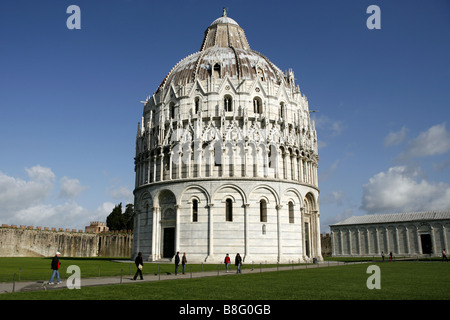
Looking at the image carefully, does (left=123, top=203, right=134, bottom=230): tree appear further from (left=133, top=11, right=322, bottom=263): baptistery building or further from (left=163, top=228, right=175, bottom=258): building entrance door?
(left=163, top=228, right=175, bottom=258): building entrance door

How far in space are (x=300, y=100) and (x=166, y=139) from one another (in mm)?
18732

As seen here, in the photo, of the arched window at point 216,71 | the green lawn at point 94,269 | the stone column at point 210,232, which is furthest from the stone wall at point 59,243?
the arched window at point 216,71

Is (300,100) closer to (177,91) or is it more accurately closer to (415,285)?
(177,91)

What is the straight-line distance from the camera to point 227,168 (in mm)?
41750

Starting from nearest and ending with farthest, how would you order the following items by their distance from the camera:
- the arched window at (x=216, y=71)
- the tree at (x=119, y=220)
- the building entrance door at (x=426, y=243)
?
1. the arched window at (x=216, y=71)
2. the building entrance door at (x=426, y=243)
3. the tree at (x=119, y=220)

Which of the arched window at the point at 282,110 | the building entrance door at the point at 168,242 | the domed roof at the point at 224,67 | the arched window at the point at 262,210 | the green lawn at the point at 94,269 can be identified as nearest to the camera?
the green lawn at the point at 94,269

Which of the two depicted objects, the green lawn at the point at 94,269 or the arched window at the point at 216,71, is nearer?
the green lawn at the point at 94,269

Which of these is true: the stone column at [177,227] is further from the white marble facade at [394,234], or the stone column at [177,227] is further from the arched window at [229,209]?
the white marble facade at [394,234]

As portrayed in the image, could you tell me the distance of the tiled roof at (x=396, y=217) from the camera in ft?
240

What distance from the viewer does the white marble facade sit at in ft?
231

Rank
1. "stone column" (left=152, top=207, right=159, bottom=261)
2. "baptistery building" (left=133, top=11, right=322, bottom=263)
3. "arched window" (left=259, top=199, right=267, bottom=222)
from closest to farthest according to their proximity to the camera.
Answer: "baptistery building" (left=133, top=11, right=322, bottom=263)
"arched window" (left=259, top=199, right=267, bottom=222)
"stone column" (left=152, top=207, right=159, bottom=261)

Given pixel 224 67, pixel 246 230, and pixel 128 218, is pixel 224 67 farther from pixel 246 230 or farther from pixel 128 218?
pixel 128 218

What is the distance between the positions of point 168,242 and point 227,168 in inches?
425

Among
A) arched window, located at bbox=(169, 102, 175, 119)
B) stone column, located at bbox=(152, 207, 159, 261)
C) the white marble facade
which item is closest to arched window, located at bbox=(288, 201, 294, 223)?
stone column, located at bbox=(152, 207, 159, 261)
